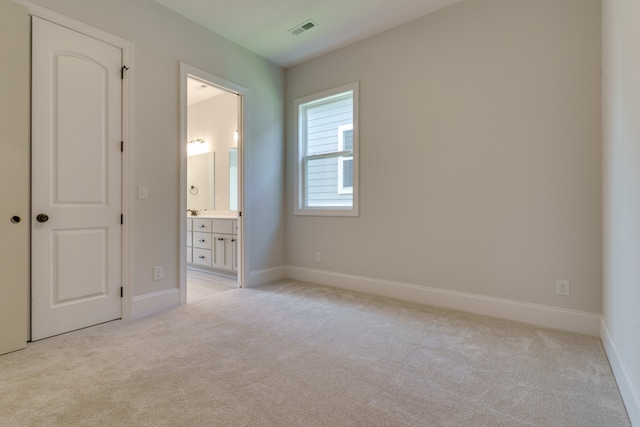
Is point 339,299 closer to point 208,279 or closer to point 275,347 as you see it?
point 275,347

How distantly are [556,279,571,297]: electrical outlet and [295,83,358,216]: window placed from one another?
195 centimetres

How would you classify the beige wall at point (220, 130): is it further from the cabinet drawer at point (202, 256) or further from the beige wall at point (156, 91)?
the beige wall at point (156, 91)

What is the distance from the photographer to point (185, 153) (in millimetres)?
3062

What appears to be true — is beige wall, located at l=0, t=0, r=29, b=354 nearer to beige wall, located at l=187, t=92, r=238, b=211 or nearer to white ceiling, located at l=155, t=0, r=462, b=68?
white ceiling, located at l=155, t=0, r=462, b=68

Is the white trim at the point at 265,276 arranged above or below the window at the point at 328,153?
below

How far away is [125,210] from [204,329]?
1.24m

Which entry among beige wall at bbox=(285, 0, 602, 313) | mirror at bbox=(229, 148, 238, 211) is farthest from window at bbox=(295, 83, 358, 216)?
mirror at bbox=(229, 148, 238, 211)

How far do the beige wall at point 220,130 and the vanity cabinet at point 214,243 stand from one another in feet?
1.86

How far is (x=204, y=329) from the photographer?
95.7 inches

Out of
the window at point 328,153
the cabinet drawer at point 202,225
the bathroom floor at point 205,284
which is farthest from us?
the cabinet drawer at point 202,225

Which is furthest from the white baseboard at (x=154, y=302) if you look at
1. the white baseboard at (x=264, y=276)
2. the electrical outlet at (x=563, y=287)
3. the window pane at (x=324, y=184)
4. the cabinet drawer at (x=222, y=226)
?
the electrical outlet at (x=563, y=287)

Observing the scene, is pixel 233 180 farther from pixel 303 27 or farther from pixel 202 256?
pixel 303 27

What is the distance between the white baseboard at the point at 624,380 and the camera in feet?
4.39

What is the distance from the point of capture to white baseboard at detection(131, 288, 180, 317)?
2.72 m
